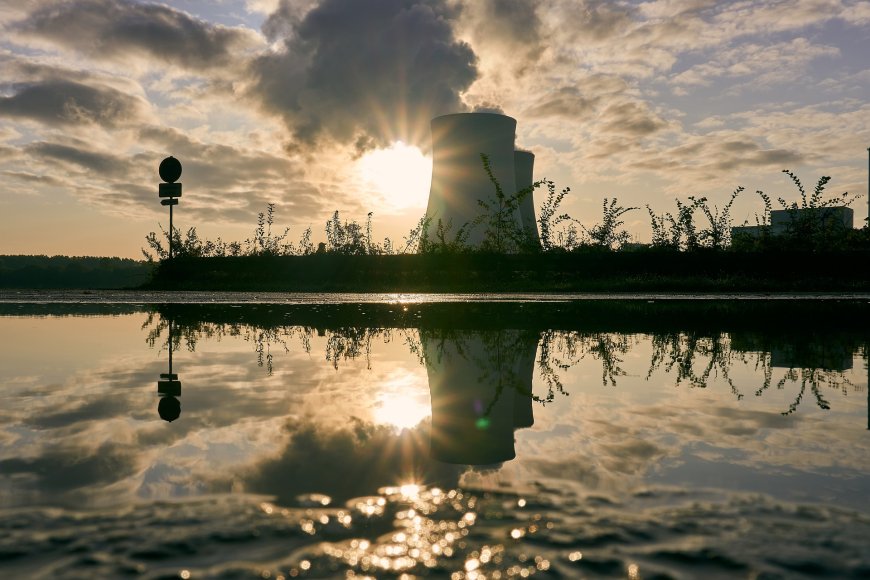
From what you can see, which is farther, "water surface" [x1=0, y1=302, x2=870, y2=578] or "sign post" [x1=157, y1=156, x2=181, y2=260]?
"sign post" [x1=157, y1=156, x2=181, y2=260]

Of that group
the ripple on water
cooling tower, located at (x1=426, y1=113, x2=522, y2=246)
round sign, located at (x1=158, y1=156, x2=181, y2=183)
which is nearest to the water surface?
the ripple on water

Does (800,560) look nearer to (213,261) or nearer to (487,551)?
(487,551)

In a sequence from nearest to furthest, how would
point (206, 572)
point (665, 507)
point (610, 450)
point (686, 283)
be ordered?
point (206, 572) → point (665, 507) → point (610, 450) → point (686, 283)

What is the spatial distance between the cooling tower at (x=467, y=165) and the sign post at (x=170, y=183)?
8.17 metres

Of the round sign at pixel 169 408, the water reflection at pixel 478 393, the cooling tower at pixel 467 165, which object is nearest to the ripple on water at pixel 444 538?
the water reflection at pixel 478 393

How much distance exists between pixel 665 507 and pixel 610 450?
65 centimetres

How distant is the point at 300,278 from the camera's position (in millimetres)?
20297

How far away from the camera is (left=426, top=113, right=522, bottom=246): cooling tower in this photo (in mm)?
20578

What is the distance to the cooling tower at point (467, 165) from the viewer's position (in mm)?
20578

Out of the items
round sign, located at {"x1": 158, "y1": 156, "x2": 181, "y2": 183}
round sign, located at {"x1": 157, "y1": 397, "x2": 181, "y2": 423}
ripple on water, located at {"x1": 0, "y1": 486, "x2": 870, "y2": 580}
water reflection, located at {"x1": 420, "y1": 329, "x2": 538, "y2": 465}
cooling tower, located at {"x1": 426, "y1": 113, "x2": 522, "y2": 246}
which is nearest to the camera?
ripple on water, located at {"x1": 0, "y1": 486, "x2": 870, "y2": 580}

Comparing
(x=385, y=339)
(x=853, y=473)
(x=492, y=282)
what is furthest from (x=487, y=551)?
(x=492, y=282)

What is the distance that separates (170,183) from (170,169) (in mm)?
2203

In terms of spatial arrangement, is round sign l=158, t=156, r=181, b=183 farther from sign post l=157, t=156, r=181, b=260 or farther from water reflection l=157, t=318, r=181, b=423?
water reflection l=157, t=318, r=181, b=423

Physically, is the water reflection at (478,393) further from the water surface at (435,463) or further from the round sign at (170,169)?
the round sign at (170,169)
